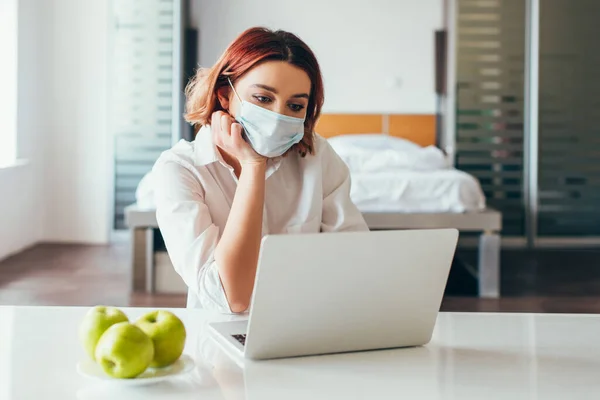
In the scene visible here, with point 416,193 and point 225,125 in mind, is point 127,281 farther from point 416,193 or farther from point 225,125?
point 225,125

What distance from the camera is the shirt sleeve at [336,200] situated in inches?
73.9

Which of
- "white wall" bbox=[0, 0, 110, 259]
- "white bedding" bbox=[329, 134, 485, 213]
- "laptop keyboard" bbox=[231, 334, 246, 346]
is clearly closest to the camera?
"laptop keyboard" bbox=[231, 334, 246, 346]

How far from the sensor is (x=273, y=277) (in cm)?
113

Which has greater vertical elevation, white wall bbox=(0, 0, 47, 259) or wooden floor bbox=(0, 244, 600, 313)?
white wall bbox=(0, 0, 47, 259)

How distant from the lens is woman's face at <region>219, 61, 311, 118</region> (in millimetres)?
1706

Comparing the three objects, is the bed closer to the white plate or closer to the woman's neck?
the woman's neck

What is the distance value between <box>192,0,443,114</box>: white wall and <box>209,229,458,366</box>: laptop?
17.4 feet

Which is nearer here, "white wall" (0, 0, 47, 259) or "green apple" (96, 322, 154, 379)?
"green apple" (96, 322, 154, 379)

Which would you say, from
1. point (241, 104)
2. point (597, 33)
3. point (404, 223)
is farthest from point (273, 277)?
point (597, 33)

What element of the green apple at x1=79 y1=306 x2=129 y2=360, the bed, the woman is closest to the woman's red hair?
the woman

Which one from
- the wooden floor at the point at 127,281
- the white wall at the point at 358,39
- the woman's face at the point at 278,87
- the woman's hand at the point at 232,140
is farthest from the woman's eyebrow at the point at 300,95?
the white wall at the point at 358,39

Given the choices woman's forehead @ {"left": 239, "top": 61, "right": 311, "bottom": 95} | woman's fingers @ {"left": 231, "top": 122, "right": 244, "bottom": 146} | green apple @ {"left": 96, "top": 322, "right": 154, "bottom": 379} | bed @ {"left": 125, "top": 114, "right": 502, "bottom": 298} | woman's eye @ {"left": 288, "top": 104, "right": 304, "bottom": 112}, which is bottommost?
bed @ {"left": 125, "top": 114, "right": 502, "bottom": 298}

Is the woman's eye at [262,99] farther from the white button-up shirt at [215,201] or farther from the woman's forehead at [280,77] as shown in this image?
the white button-up shirt at [215,201]

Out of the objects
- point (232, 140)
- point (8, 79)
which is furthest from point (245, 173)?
point (8, 79)
